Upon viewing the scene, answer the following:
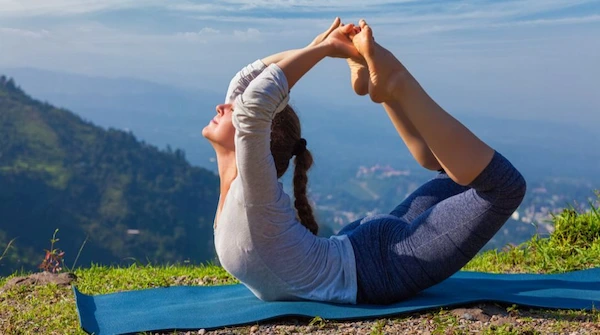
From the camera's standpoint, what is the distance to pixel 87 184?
1893 inches

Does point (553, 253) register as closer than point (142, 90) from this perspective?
Yes

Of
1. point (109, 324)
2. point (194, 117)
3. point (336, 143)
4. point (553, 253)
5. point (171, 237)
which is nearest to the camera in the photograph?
point (109, 324)

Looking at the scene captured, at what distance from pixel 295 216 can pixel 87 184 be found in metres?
46.2

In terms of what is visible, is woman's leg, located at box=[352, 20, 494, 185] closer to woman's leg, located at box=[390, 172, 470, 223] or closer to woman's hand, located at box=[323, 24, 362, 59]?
woman's hand, located at box=[323, 24, 362, 59]

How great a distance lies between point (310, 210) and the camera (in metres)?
4.03

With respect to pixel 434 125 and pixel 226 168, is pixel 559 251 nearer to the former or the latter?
pixel 434 125

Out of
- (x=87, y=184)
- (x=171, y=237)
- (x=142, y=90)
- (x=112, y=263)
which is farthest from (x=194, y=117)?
(x=112, y=263)

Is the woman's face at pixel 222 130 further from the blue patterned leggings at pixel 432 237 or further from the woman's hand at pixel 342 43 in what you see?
the blue patterned leggings at pixel 432 237

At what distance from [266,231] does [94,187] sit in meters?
45.8

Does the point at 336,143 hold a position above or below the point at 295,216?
below

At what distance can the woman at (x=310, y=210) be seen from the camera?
136 inches

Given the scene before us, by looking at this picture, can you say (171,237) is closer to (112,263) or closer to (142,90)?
(112,263)

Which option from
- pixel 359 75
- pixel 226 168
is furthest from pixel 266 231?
pixel 359 75

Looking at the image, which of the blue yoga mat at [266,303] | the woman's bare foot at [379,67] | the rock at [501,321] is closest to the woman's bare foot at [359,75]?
the woman's bare foot at [379,67]
